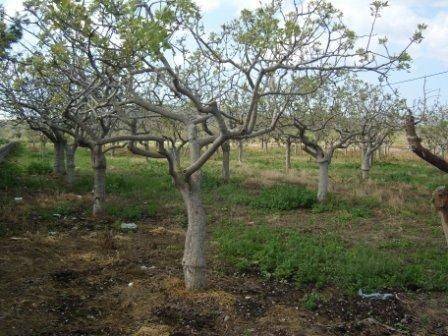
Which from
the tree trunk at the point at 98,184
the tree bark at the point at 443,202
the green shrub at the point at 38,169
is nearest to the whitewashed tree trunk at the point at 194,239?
the tree bark at the point at 443,202

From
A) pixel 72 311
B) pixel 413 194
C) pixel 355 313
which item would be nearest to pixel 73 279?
pixel 72 311

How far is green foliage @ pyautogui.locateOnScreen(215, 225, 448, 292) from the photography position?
8414 mm

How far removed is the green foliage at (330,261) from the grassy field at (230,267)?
0.03 meters

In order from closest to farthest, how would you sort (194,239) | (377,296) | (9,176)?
(377,296) → (194,239) → (9,176)

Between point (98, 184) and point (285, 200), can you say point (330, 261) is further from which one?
point (98, 184)

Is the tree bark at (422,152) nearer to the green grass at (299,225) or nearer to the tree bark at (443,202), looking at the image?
the tree bark at (443,202)

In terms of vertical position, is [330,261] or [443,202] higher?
[443,202]

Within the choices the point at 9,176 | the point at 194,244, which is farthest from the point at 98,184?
the point at 194,244

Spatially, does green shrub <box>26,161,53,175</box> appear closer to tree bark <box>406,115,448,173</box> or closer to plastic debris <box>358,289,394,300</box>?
plastic debris <box>358,289,394,300</box>

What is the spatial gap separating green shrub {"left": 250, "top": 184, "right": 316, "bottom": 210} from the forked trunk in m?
8.09

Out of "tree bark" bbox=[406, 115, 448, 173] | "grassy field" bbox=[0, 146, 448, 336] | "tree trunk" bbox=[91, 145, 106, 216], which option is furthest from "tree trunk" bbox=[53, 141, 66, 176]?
"tree bark" bbox=[406, 115, 448, 173]

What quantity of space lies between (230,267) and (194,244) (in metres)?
1.79

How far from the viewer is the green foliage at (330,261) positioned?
8414mm

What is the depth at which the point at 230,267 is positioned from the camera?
9.34 metres
